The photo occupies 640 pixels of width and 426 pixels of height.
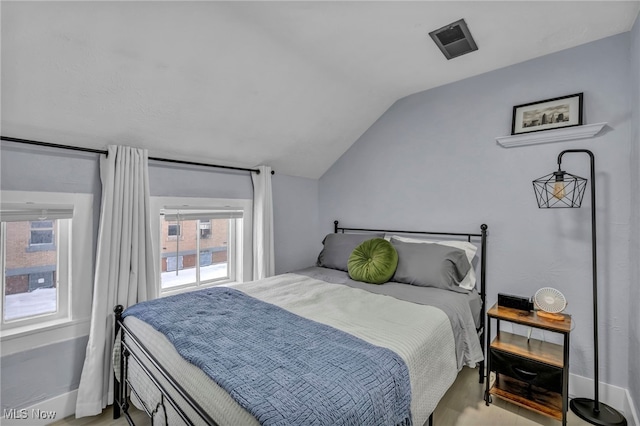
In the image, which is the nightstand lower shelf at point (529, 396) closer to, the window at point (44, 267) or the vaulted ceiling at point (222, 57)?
the vaulted ceiling at point (222, 57)

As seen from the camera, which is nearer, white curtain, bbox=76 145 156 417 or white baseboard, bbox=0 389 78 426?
white baseboard, bbox=0 389 78 426

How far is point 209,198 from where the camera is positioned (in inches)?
114

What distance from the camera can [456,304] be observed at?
210cm

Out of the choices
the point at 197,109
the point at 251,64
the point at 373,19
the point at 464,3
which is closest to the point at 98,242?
the point at 197,109

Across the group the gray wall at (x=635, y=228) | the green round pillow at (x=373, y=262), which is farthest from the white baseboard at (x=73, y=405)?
the green round pillow at (x=373, y=262)

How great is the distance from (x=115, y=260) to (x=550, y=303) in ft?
10.0

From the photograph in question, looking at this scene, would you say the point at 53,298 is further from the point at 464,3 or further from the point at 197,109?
the point at 464,3

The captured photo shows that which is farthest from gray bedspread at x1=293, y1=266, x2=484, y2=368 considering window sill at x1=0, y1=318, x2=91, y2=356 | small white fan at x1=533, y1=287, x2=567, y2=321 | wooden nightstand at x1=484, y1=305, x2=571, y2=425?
window sill at x1=0, y1=318, x2=91, y2=356

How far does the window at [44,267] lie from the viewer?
194 cm

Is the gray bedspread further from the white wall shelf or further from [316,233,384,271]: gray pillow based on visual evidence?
the white wall shelf

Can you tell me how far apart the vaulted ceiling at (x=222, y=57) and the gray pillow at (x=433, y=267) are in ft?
5.08

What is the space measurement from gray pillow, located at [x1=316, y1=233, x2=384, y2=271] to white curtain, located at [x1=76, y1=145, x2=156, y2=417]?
161cm

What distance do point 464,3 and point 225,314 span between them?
233 cm

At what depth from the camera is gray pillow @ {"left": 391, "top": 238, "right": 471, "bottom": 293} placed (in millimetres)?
2395
